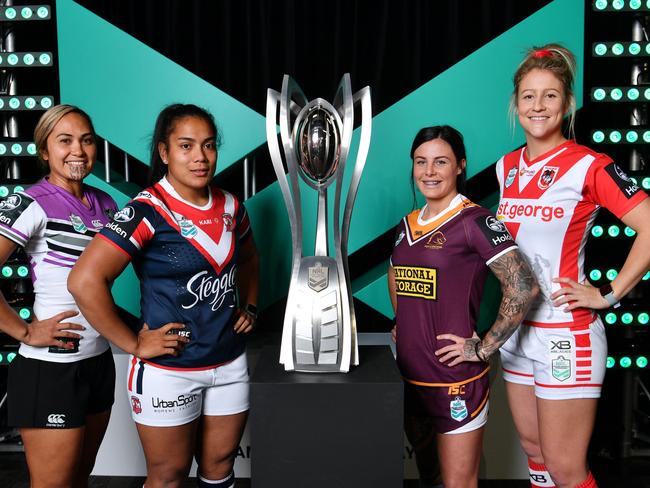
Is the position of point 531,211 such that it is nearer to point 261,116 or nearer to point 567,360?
point 567,360

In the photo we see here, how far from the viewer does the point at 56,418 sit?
5.11ft

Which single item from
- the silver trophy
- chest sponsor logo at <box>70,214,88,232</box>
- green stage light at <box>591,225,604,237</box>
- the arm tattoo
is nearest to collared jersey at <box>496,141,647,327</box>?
the arm tattoo

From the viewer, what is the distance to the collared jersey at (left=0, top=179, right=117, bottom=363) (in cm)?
157

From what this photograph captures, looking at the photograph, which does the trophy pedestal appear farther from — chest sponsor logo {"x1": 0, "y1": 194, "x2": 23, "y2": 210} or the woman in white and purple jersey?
chest sponsor logo {"x1": 0, "y1": 194, "x2": 23, "y2": 210}

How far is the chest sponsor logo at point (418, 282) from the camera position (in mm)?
1563

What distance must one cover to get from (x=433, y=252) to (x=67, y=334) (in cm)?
99

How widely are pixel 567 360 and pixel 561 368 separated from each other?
3cm

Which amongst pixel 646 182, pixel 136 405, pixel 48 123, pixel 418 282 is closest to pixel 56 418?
pixel 136 405

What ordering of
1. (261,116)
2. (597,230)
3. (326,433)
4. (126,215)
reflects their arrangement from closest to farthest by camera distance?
(326,433) < (126,215) < (597,230) < (261,116)

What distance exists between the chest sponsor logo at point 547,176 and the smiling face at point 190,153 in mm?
884

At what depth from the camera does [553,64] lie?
5.24 feet

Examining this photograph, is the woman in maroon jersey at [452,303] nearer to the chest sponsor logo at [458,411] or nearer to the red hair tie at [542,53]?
the chest sponsor logo at [458,411]

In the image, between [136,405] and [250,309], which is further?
[250,309]

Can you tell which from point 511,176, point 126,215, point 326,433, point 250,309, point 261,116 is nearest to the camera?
point 326,433
